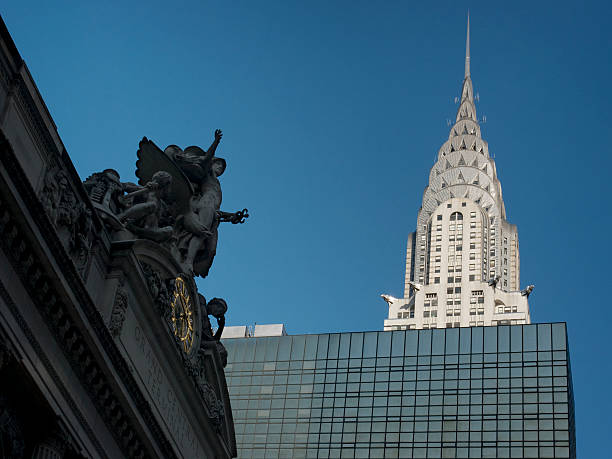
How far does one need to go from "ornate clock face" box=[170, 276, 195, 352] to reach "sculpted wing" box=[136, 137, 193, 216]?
3384mm

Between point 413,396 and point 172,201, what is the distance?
5724 centimetres

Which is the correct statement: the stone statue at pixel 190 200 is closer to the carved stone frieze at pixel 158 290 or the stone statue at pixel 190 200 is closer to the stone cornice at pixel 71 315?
the carved stone frieze at pixel 158 290

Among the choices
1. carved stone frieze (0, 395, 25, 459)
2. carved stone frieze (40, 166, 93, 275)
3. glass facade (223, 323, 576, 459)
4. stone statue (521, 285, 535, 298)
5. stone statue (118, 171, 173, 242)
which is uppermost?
stone statue (521, 285, 535, 298)

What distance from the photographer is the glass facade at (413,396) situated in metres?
95.1

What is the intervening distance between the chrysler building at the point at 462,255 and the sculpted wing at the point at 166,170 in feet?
371

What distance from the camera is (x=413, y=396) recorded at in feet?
326

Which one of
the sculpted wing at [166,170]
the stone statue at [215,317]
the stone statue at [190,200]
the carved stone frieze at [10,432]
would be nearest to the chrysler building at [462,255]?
the stone statue at [215,317]

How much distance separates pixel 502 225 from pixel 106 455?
5700 inches

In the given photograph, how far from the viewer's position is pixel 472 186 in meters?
176

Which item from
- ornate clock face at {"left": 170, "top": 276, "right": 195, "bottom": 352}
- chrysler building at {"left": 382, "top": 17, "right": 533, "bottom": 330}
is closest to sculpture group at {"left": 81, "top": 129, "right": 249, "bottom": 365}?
ornate clock face at {"left": 170, "top": 276, "right": 195, "bottom": 352}

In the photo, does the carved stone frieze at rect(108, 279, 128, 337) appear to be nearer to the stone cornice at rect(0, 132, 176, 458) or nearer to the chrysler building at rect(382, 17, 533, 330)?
the stone cornice at rect(0, 132, 176, 458)

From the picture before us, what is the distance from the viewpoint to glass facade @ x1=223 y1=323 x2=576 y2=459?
3745 inches

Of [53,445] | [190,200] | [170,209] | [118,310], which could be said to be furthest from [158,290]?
[53,445]

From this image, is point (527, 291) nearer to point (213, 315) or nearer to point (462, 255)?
point (462, 255)
